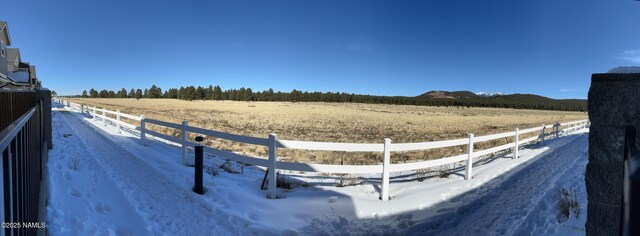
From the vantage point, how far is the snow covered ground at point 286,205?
4.43m

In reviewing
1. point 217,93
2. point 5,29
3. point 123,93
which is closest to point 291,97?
point 217,93

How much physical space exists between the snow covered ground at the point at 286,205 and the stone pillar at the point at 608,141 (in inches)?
57.4

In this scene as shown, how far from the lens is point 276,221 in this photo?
498 cm

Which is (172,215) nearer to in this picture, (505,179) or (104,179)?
(104,179)

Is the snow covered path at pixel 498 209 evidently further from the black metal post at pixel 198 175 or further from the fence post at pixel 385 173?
the black metal post at pixel 198 175

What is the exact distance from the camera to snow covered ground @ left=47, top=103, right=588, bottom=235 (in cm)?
443

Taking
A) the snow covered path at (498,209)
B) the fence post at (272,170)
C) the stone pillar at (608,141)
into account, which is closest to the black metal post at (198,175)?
the fence post at (272,170)

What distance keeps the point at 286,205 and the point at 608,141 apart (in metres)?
4.28

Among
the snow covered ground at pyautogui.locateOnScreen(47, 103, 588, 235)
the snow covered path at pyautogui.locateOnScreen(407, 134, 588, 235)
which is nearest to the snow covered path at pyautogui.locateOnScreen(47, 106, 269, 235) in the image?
the snow covered ground at pyautogui.locateOnScreen(47, 103, 588, 235)

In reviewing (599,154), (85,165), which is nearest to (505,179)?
(599,154)

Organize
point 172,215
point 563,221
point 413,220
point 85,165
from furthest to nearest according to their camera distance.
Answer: point 85,165 < point 413,220 < point 172,215 < point 563,221

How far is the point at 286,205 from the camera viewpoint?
561 centimetres

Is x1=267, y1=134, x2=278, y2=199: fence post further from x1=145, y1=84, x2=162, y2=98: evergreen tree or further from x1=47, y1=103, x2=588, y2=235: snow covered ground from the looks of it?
x1=145, y1=84, x2=162, y2=98: evergreen tree

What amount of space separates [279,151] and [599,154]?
11.3 meters
